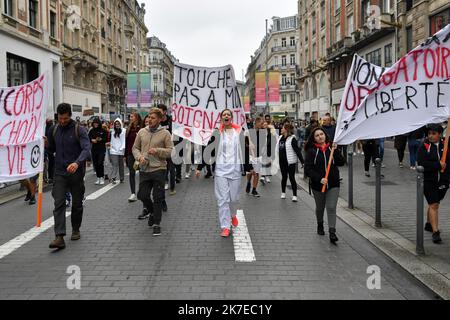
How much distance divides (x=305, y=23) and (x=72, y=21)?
1209 inches

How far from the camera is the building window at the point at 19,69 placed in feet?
79.5

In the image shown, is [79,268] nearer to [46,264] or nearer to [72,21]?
[46,264]

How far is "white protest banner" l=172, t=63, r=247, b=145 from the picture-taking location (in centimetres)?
920

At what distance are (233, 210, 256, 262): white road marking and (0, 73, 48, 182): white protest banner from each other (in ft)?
10.9

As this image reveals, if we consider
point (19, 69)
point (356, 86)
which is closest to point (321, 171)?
point (356, 86)

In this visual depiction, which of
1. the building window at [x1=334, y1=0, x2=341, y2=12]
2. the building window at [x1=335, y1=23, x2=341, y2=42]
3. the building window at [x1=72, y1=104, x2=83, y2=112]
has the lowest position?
the building window at [x1=72, y1=104, x2=83, y2=112]

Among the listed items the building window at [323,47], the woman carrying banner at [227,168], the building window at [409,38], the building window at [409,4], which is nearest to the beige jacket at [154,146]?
the woman carrying banner at [227,168]

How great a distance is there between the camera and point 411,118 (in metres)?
5.86

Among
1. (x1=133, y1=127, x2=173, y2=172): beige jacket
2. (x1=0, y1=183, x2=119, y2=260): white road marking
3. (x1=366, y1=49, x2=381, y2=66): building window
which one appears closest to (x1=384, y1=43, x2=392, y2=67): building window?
(x1=366, y1=49, x2=381, y2=66): building window

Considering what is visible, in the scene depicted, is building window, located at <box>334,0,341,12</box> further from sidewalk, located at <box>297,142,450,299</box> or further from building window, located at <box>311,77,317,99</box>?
sidewalk, located at <box>297,142,450,299</box>

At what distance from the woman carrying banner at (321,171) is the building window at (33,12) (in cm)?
2481

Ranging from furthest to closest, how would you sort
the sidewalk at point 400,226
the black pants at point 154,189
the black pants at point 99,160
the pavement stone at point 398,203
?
the black pants at point 99,160 < the black pants at point 154,189 < the pavement stone at point 398,203 < the sidewalk at point 400,226

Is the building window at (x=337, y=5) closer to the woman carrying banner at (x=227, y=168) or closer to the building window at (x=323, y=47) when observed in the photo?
the building window at (x=323, y=47)

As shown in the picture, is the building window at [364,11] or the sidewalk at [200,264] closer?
the sidewalk at [200,264]
